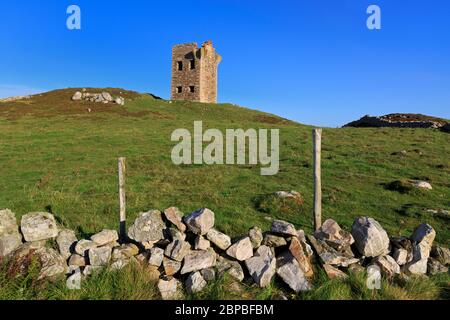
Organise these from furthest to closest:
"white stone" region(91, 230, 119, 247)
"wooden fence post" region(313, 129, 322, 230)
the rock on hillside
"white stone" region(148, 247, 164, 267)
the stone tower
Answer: the stone tower → the rock on hillside → "wooden fence post" region(313, 129, 322, 230) → "white stone" region(91, 230, 119, 247) → "white stone" region(148, 247, 164, 267)

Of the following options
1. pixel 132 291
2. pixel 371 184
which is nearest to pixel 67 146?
pixel 371 184

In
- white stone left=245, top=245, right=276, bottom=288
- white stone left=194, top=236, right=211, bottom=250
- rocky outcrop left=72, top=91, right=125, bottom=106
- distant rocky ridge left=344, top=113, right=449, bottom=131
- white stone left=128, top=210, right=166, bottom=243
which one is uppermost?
rocky outcrop left=72, top=91, right=125, bottom=106

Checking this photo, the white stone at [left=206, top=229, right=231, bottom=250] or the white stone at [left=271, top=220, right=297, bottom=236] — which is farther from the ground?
the white stone at [left=271, top=220, right=297, bottom=236]

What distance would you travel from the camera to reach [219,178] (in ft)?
55.1

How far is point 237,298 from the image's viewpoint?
566 cm

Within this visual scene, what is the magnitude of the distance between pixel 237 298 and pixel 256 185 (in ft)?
33.6

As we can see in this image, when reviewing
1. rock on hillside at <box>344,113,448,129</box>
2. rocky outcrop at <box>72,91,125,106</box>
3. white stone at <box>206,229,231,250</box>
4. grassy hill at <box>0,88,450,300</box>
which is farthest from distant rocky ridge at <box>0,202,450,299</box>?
rocky outcrop at <box>72,91,125,106</box>

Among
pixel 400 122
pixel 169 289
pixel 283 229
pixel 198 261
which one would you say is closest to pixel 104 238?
pixel 169 289

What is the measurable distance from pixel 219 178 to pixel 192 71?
5447 cm

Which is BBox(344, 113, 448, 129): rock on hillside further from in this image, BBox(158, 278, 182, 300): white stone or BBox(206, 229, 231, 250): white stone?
BBox(158, 278, 182, 300): white stone

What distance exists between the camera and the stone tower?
6700 cm

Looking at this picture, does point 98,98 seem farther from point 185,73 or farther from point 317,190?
point 317,190

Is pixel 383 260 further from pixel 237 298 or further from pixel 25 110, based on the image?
pixel 25 110

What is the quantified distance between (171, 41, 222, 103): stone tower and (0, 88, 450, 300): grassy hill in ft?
109
